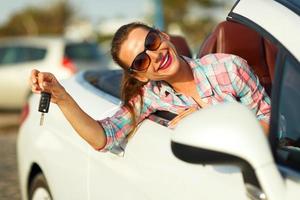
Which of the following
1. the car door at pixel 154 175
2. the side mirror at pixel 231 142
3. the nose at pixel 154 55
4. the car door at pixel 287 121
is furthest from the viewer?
the nose at pixel 154 55

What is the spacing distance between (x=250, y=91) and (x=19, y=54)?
10.5 meters

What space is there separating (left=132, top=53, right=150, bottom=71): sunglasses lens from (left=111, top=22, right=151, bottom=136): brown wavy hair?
92mm

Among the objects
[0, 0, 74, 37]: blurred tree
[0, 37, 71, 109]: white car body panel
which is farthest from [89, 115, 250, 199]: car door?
[0, 0, 74, 37]: blurred tree

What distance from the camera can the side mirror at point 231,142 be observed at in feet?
5.84

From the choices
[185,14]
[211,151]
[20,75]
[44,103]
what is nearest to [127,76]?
[44,103]

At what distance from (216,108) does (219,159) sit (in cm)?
15

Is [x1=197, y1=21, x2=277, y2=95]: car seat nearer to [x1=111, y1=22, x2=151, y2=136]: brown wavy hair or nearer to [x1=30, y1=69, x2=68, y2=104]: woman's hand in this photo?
[x1=111, y1=22, x2=151, y2=136]: brown wavy hair

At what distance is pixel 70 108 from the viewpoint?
2621mm

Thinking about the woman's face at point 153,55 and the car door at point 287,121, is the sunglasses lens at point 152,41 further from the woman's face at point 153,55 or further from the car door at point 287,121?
the car door at point 287,121

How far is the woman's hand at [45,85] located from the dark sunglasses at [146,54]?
0.31 m

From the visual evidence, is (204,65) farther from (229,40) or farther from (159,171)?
(229,40)

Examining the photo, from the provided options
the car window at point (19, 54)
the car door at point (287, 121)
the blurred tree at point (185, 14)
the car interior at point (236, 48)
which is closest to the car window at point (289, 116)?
the car door at point (287, 121)

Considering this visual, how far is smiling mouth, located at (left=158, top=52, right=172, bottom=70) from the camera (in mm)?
2615

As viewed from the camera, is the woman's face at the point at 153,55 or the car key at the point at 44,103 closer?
the car key at the point at 44,103
